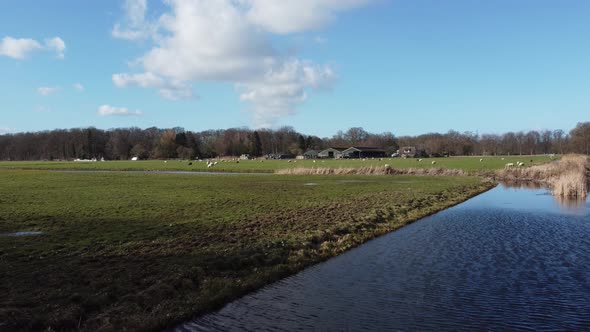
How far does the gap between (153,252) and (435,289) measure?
805cm

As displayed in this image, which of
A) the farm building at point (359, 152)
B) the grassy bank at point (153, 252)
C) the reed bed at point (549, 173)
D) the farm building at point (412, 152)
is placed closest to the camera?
the grassy bank at point (153, 252)

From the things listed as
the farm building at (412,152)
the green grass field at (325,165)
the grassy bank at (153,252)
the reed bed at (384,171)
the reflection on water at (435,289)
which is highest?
the farm building at (412,152)

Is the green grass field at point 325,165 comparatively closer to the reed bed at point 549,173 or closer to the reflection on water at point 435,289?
the reed bed at point 549,173

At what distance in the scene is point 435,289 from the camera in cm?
973

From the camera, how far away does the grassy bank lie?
26.6 feet

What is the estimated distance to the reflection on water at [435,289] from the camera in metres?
7.85

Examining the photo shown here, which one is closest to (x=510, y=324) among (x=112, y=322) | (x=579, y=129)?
(x=112, y=322)

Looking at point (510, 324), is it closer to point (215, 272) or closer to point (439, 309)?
point (439, 309)

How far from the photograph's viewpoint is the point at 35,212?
20719mm

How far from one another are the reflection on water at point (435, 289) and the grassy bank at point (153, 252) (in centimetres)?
86

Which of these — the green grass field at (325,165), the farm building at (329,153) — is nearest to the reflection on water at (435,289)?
the green grass field at (325,165)

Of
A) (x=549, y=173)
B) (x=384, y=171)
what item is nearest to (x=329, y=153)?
(x=384, y=171)

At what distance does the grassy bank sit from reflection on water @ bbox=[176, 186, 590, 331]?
2.82 feet

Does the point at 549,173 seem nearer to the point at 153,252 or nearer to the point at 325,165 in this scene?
the point at 325,165
